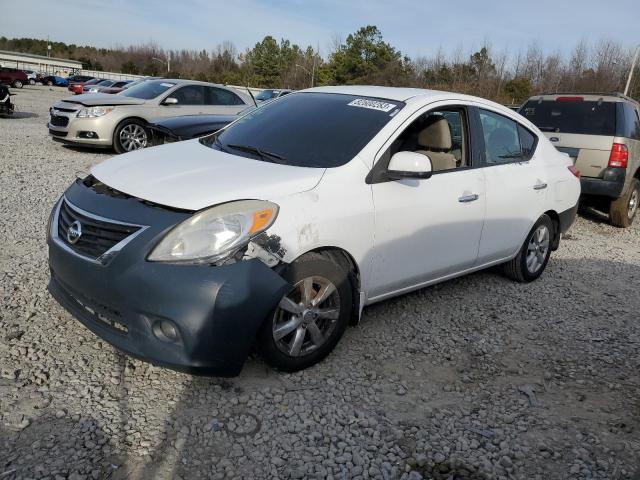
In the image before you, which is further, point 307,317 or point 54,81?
point 54,81

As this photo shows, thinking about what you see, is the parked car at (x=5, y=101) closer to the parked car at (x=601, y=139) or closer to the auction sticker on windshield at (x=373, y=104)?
the parked car at (x=601, y=139)

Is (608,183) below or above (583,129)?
below

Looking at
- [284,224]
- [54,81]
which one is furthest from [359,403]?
[54,81]

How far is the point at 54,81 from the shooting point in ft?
180

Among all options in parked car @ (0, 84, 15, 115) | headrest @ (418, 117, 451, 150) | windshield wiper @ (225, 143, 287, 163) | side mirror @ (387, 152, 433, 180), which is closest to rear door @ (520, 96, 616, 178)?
headrest @ (418, 117, 451, 150)

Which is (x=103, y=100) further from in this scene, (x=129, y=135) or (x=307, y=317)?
(x=307, y=317)

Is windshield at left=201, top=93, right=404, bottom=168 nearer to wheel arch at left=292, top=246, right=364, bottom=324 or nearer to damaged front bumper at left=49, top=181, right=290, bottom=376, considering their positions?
wheel arch at left=292, top=246, right=364, bottom=324

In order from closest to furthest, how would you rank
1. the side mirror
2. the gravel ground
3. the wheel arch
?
the gravel ground < the wheel arch < the side mirror

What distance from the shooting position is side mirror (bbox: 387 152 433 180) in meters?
3.43

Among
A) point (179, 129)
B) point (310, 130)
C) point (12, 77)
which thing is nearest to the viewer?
point (310, 130)

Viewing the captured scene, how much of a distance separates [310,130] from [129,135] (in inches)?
304

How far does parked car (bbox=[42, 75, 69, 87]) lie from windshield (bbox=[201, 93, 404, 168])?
57.8 m

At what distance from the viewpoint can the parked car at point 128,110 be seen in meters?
10.2

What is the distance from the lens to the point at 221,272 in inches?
108
